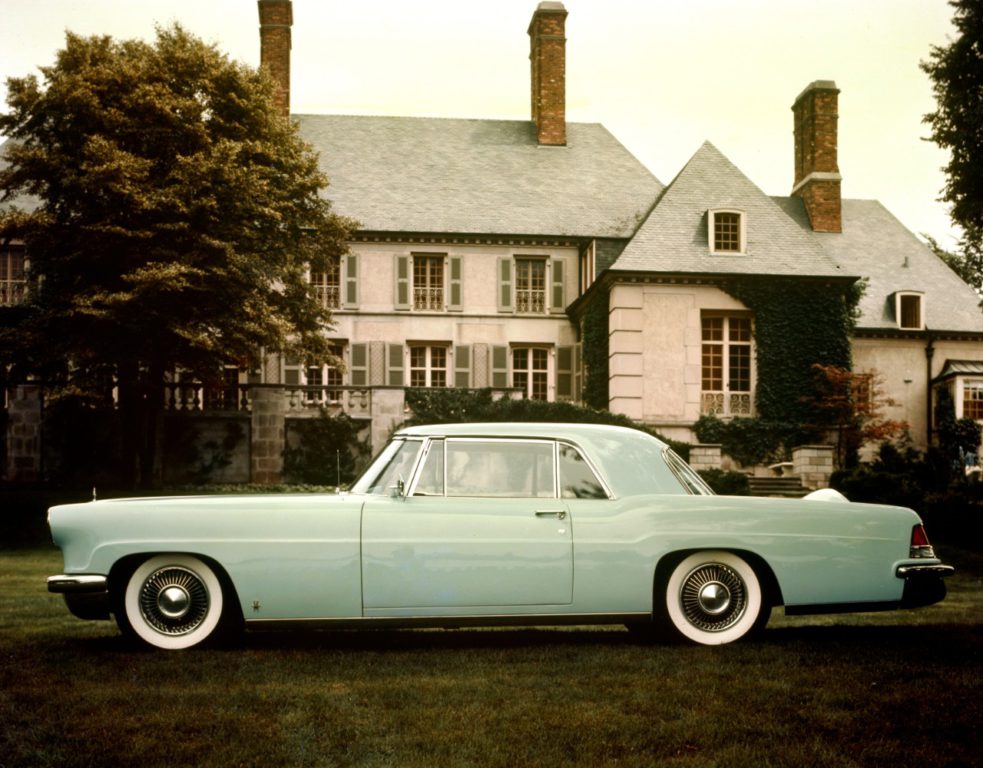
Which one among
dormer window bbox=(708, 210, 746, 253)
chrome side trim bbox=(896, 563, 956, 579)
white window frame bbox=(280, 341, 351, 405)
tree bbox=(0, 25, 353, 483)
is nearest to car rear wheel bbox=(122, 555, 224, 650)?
chrome side trim bbox=(896, 563, 956, 579)

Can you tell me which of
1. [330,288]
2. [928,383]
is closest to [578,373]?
[330,288]

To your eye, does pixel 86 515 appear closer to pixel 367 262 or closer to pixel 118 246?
pixel 118 246

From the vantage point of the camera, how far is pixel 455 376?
3384cm

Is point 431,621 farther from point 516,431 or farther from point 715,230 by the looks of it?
point 715,230

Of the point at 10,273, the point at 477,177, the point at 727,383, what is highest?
the point at 477,177

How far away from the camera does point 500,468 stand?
316 inches

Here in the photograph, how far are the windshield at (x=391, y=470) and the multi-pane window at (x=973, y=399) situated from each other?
98.1ft

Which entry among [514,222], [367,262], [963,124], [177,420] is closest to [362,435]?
[177,420]

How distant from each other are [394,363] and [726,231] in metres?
9.44

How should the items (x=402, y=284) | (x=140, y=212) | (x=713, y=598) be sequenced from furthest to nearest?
1. (x=402, y=284)
2. (x=140, y=212)
3. (x=713, y=598)

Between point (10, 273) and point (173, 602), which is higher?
point (10, 273)

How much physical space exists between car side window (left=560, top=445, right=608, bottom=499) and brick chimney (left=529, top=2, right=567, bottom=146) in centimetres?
3045

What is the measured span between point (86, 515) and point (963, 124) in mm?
16956

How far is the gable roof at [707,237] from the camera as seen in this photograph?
29698 millimetres
